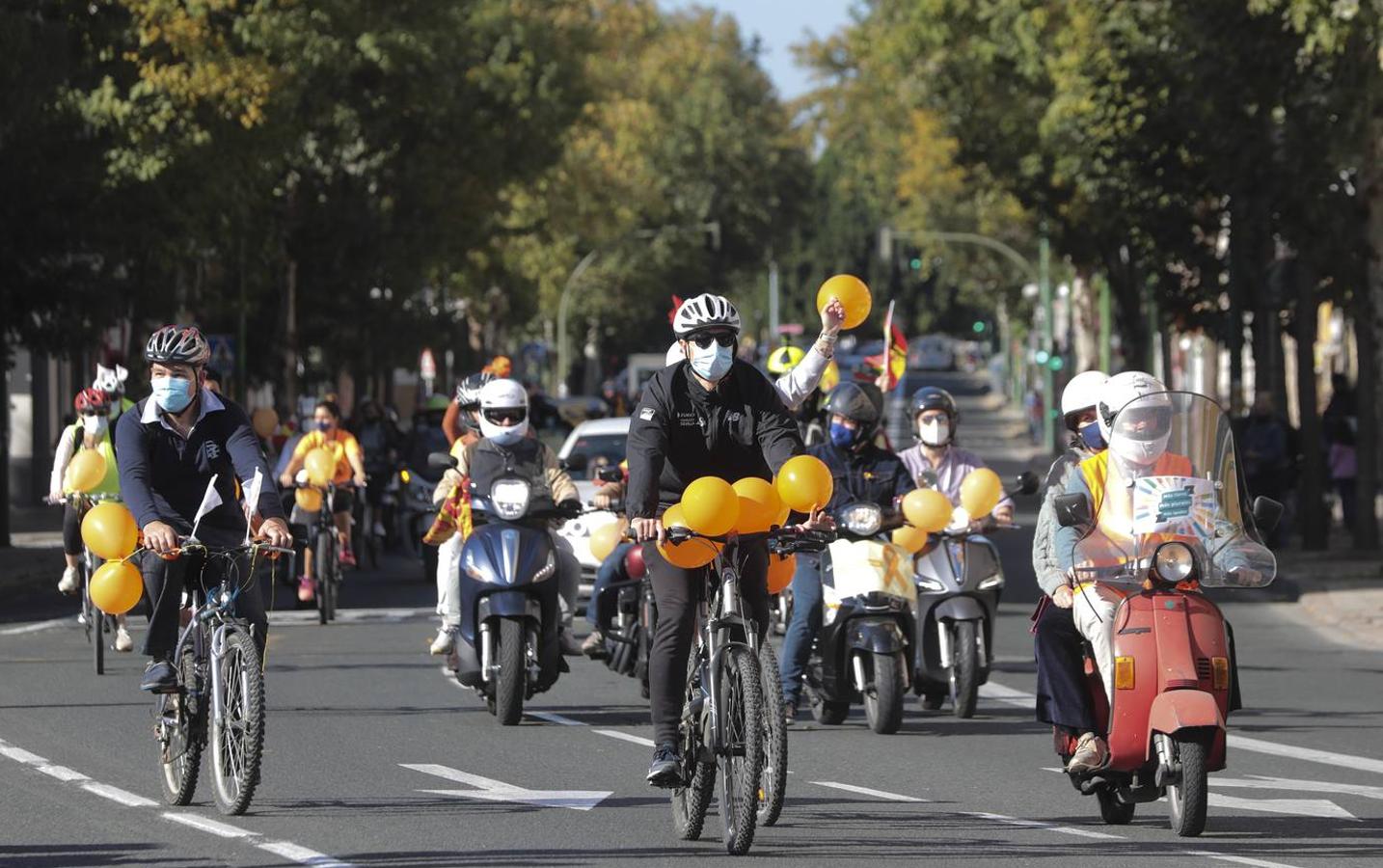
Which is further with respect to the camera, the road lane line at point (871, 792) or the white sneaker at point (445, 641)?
the white sneaker at point (445, 641)

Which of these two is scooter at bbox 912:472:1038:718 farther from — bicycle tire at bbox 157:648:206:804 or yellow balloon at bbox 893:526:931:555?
bicycle tire at bbox 157:648:206:804

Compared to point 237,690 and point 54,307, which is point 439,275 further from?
point 237,690

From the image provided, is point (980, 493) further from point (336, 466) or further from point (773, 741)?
point (336, 466)

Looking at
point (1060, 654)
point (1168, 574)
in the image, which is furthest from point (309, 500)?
point (1168, 574)

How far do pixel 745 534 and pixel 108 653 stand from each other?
9.34 meters

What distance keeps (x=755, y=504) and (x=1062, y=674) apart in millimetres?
1248

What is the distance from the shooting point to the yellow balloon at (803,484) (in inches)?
371

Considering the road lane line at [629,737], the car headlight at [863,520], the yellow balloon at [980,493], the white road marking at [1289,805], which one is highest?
the yellow balloon at [980,493]

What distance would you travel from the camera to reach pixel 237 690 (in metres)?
9.80

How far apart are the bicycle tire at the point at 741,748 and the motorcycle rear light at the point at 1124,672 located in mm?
1234

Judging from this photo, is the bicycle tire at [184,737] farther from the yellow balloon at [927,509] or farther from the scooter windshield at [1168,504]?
the yellow balloon at [927,509]

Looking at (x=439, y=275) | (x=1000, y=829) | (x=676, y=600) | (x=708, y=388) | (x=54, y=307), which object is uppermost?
(x=439, y=275)

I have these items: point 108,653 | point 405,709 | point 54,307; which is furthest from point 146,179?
point 405,709

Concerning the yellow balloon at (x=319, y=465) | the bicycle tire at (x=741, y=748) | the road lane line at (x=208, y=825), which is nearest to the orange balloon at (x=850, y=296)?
the bicycle tire at (x=741, y=748)
